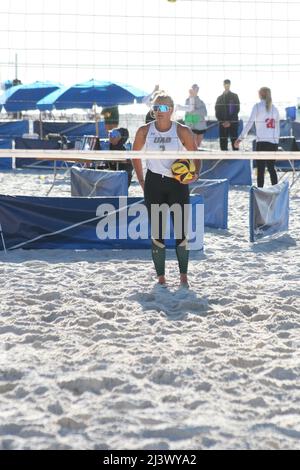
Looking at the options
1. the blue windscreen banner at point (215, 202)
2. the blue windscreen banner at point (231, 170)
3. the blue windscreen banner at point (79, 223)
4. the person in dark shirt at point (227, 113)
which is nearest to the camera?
the blue windscreen banner at point (79, 223)

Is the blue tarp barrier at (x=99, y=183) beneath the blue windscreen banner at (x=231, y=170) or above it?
beneath

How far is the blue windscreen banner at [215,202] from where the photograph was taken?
714cm

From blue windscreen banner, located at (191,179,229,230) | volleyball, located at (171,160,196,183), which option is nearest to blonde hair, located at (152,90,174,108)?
volleyball, located at (171,160,196,183)

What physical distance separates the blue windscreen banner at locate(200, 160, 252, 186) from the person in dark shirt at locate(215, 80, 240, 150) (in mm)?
1487

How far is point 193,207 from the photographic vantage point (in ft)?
20.0

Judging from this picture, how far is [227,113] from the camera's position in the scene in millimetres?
12492

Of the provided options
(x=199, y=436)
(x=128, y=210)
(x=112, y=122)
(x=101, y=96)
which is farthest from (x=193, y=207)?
(x=101, y=96)

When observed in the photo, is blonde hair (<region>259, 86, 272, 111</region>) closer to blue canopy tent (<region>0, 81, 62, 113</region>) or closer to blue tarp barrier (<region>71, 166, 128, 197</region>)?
blue tarp barrier (<region>71, 166, 128, 197</region>)

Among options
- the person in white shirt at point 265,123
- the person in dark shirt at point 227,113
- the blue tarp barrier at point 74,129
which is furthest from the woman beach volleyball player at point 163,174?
the blue tarp barrier at point 74,129

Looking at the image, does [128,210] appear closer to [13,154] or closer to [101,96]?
[13,154]

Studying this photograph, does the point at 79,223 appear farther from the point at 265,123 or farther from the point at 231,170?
the point at 231,170

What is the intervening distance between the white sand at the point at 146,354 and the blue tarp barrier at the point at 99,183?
189 centimetres

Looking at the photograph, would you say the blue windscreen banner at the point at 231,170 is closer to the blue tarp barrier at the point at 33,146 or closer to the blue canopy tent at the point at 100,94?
the blue canopy tent at the point at 100,94

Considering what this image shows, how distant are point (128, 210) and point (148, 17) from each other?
2.34 m
